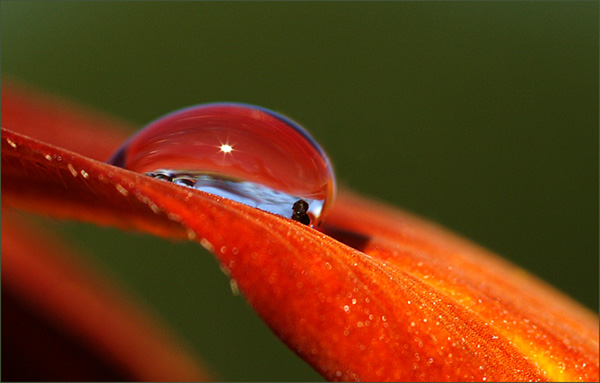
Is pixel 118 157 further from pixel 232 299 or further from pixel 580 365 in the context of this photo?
pixel 232 299

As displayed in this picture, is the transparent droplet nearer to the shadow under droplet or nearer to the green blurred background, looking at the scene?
the shadow under droplet

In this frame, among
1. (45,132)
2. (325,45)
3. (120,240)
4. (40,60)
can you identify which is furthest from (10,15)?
(45,132)

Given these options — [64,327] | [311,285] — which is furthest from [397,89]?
[311,285]

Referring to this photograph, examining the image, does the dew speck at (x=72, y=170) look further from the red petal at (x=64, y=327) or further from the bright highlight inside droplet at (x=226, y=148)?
the red petal at (x=64, y=327)

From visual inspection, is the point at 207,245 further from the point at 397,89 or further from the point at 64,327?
the point at 397,89

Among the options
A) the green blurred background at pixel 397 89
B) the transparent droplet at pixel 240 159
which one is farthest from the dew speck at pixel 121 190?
the green blurred background at pixel 397 89

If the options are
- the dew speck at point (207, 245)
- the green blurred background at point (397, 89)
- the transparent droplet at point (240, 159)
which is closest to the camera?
the dew speck at point (207, 245)
